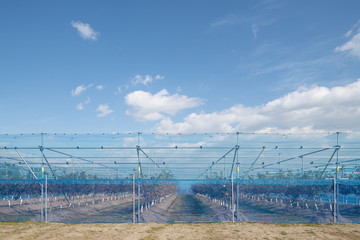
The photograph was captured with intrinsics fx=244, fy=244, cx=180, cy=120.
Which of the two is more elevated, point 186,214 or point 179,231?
point 179,231

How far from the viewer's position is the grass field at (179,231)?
417 inches

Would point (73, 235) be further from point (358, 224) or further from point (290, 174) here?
point (290, 174)

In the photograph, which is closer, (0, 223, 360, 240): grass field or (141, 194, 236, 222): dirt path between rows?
(0, 223, 360, 240): grass field

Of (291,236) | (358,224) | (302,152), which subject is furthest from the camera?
(302,152)

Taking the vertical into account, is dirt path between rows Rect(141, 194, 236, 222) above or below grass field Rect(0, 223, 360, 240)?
below

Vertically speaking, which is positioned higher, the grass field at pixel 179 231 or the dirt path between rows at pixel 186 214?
the grass field at pixel 179 231

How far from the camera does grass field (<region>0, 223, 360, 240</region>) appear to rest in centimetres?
1060

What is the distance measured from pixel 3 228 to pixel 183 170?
12171 mm

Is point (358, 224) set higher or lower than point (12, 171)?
lower

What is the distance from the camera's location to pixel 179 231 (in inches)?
451

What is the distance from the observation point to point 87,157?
62.2ft

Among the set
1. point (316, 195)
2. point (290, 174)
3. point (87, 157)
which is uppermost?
point (87, 157)

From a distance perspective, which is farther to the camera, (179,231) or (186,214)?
(186,214)

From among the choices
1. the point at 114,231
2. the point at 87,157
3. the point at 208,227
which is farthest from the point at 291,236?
the point at 87,157
